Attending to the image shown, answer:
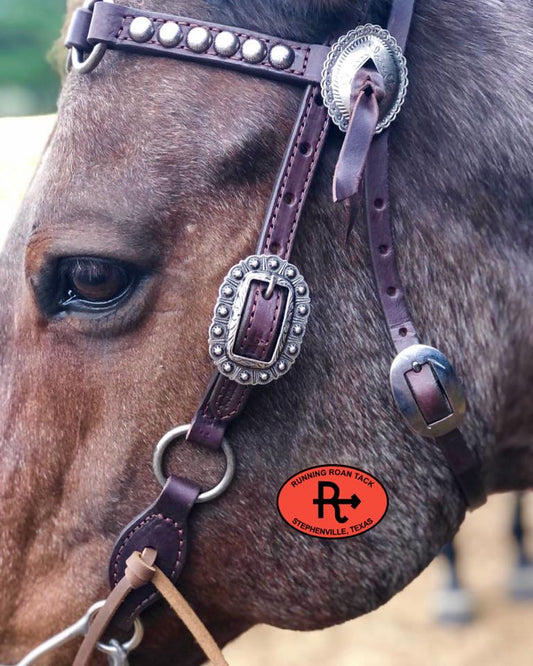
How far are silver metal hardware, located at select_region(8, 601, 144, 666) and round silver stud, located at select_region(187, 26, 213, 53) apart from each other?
0.96 meters

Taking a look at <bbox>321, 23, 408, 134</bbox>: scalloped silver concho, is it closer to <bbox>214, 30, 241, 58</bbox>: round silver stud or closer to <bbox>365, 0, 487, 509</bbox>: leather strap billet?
<bbox>365, 0, 487, 509</bbox>: leather strap billet

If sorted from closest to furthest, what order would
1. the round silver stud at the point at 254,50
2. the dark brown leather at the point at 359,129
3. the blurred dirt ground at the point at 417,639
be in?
1. the dark brown leather at the point at 359,129
2. the round silver stud at the point at 254,50
3. the blurred dirt ground at the point at 417,639

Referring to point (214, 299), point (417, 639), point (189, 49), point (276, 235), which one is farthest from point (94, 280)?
point (417, 639)

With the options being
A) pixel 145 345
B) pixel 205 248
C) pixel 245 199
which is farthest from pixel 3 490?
pixel 245 199

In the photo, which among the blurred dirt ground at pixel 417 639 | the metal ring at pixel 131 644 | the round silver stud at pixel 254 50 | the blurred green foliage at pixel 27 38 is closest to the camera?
the round silver stud at pixel 254 50

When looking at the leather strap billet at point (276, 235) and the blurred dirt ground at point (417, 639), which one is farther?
the blurred dirt ground at point (417, 639)

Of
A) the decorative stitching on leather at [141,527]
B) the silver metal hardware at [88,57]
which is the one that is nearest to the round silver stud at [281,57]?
the silver metal hardware at [88,57]

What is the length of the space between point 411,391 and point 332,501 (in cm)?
25

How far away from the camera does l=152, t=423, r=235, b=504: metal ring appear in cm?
145

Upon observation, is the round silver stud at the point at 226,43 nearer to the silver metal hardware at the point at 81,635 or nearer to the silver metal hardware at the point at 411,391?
the silver metal hardware at the point at 411,391

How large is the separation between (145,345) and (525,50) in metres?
0.85

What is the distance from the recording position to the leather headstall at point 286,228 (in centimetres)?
140

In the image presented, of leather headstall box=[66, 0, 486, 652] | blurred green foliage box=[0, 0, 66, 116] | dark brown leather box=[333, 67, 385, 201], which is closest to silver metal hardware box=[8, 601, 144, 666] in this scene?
leather headstall box=[66, 0, 486, 652]

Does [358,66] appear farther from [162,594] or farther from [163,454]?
[162,594]
